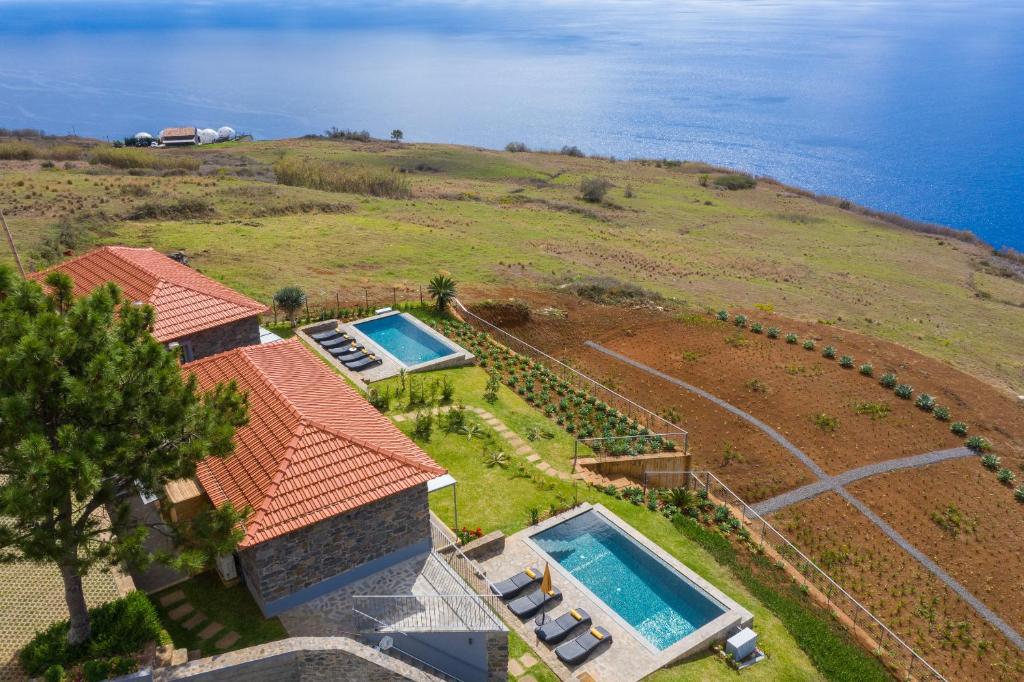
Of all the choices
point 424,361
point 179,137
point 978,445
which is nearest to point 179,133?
point 179,137

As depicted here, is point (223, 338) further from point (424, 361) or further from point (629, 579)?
point (629, 579)

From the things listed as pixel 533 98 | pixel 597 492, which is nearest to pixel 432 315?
pixel 597 492

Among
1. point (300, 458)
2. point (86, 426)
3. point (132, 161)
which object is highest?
point (132, 161)

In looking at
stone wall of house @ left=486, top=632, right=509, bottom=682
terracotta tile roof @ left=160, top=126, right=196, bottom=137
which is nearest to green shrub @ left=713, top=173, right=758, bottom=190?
terracotta tile roof @ left=160, top=126, right=196, bottom=137

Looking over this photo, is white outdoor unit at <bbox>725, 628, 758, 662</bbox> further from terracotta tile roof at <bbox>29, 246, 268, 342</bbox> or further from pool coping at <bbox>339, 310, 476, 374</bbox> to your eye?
terracotta tile roof at <bbox>29, 246, 268, 342</bbox>

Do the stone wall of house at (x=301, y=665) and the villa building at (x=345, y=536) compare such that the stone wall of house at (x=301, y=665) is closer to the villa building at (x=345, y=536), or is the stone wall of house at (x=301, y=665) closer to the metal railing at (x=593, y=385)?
the villa building at (x=345, y=536)

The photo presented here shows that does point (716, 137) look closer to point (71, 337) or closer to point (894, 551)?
point (894, 551)

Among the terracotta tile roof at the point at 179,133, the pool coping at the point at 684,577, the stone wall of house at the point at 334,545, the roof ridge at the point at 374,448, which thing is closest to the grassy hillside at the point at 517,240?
the pool coping at the point at 684,577

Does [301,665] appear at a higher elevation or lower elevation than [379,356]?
lower
